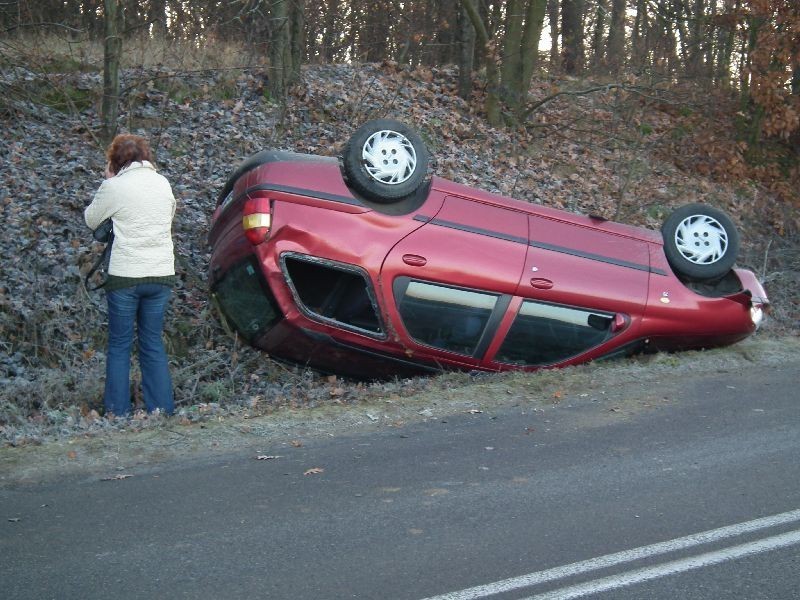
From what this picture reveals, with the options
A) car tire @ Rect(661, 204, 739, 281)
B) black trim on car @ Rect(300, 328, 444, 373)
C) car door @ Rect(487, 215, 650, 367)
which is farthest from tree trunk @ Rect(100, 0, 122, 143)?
car tire @ Rect(661, 204, 739, 281)

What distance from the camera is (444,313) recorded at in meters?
7.60

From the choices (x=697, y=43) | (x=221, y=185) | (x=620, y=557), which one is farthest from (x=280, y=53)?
(x=620, y=557)

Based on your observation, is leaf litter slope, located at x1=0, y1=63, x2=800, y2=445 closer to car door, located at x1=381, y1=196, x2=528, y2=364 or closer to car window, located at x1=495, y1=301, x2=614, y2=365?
car door, located at x1=381, y1=196, x2=528, y2=364

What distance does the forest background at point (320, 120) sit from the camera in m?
8.48

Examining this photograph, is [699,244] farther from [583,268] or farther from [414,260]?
[414,260]

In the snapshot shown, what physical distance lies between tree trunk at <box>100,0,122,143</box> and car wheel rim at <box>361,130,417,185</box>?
16.1ft

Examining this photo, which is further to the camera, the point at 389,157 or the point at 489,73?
the point at 489,73

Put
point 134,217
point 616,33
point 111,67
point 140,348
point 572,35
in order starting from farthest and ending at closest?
point 616,33 → point 572,35 → point 111,67 → point 140,348 → point 134,217

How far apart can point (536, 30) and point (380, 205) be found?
409 inches

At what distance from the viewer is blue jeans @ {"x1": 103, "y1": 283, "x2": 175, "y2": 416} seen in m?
6.91

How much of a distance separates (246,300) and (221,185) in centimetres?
399

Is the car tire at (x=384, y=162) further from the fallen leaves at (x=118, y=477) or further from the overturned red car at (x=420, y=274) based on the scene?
the fallen leaves at (x=118, y=477)

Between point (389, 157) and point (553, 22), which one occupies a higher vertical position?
point (553, 22)

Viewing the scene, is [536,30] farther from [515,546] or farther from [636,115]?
[515,546]
